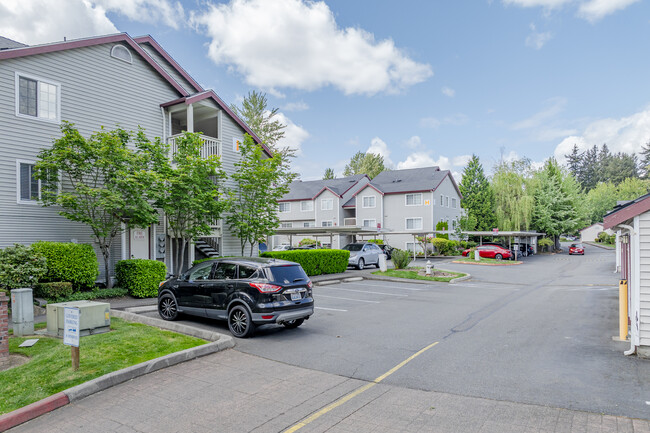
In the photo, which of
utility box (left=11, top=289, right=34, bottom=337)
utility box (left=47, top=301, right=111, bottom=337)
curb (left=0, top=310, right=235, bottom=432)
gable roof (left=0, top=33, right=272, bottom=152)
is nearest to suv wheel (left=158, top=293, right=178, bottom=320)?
curb (left=0, top=310, right=235, bottom=432)

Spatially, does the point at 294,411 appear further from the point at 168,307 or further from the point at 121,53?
the point at 121,53

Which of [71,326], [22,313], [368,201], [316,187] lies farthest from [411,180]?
[71,326]

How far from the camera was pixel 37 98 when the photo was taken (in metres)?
13.6

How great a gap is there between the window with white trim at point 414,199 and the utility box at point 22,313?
3743 centimetres

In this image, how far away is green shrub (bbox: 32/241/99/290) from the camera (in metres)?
11.8

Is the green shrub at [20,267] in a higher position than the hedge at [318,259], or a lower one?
higher

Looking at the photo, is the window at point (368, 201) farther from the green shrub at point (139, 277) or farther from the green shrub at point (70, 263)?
the green shrub at point (70, 263)

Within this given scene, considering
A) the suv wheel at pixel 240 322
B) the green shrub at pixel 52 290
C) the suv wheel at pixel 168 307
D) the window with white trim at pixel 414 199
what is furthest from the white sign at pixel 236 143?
the window with white trim at pixel 414 199

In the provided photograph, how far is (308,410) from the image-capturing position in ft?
16.6

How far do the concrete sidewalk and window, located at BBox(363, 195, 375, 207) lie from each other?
129ft

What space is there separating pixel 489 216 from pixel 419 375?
44615 millimetres

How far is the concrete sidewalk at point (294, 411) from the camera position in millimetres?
4590

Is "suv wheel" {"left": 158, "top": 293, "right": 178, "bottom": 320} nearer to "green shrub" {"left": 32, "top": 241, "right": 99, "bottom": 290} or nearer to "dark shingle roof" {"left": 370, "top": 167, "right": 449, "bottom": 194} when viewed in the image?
"green shrub" {"left": 32, "top": 241, "right": 99, "bottom": 290}

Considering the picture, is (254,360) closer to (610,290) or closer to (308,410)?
(308,410)
